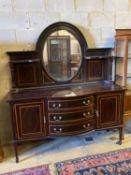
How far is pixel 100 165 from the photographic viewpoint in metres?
2.22

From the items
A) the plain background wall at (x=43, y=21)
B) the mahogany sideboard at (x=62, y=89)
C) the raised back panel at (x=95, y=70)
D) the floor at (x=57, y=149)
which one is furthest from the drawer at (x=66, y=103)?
the plain background wall at (x=43, y=21)

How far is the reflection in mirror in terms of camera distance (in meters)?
2.62

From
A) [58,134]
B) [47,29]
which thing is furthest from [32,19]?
[58,134]

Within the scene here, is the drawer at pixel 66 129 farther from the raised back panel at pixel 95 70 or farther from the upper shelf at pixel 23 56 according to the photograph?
the upper shelf at pixel 23 56

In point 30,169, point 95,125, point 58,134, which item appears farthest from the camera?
point 95,125

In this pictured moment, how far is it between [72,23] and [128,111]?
63.2 inches

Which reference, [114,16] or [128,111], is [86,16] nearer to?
[114,16]

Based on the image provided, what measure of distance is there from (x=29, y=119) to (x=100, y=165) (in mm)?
1048

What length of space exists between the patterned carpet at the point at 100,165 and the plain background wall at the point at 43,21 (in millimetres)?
1059

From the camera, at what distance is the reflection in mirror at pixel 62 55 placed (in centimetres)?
262

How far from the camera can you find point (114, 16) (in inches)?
111

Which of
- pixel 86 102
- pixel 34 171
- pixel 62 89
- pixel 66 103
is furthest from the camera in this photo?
pixel 62 89

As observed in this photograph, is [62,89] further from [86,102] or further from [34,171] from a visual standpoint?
[34,171]

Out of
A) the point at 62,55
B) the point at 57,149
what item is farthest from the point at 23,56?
the point at 57,149
